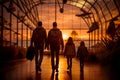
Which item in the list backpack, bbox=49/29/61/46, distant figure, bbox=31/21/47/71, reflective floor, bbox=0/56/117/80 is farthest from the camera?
distant figure, bbox=31/21/47/71

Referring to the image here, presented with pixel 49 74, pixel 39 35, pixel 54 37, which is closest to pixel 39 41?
pixel 39 35

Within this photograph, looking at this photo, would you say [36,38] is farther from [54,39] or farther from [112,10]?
[112,10]

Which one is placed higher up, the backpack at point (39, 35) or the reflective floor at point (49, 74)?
the backpack at point (39, 35)

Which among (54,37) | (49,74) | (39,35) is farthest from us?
(39,35)

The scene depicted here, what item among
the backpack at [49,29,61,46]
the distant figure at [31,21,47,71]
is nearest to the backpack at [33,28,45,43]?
the distant figure at [31,21,47,71]

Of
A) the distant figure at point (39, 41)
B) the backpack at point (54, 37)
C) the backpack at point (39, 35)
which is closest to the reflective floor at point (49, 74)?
the distant figure at point (39, 41)

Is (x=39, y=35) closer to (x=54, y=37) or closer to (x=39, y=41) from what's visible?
(x=39, y=41)

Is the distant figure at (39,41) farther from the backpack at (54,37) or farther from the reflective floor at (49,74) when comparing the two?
the backpack at (54,37)

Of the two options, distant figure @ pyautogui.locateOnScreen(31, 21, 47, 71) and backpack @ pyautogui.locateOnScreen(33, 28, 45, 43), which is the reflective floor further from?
backpack @ pyautogui.locateOnScreen(33, 28, 45, 43)

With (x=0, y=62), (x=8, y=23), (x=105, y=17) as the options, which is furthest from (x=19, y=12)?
(x=0, y=62)

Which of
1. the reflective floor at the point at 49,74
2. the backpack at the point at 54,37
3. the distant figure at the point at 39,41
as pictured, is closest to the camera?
the reflective floor at the point at 49,74

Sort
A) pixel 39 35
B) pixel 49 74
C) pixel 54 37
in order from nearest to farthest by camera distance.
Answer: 1. pixel 54 37
2. pixel 49 74
3. pixel 39 35

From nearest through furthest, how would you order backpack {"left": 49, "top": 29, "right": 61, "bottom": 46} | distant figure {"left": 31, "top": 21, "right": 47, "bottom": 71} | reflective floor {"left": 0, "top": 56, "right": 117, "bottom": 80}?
reflective floor {"left": 0, "top": 56, "right": 117, "bottom": 80} → backpack {"left": 49, "top": 29, "right": 61, "bottom": 46} → distant figure {"left": 31, "top": 21, "right": 47, "bottom": 71}

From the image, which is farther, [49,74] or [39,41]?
[39,41]
